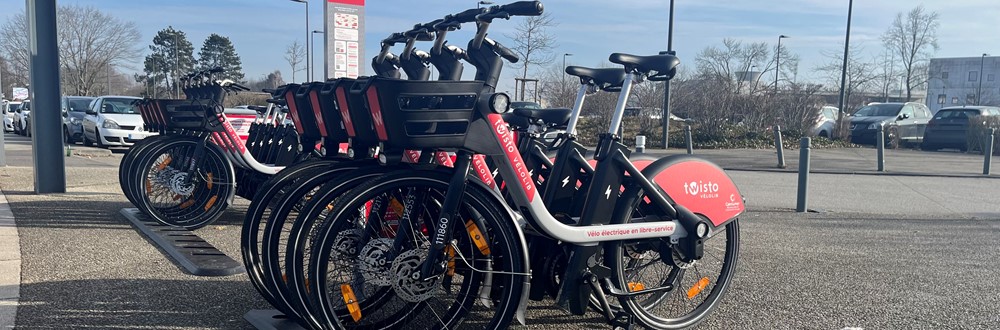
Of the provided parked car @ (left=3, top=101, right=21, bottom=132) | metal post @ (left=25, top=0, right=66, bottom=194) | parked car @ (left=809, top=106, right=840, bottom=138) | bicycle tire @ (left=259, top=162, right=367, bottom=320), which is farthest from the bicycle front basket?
parked car @ (left=3, top=101, right=21, bottom=132)

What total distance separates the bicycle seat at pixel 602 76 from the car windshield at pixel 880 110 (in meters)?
21.7

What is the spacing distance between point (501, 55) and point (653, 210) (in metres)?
1.10

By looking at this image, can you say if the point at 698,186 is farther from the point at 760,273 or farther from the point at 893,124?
the point at 893,124

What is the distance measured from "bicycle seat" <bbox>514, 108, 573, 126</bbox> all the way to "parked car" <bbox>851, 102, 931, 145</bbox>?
1957cm

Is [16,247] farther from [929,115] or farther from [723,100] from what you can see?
[929,115]

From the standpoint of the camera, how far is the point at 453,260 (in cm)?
318

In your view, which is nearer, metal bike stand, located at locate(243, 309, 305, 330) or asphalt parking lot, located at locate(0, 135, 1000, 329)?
metal bike stand, located at locate(243, 309, 305, 330)

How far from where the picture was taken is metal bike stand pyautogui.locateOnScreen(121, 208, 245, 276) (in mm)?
4656

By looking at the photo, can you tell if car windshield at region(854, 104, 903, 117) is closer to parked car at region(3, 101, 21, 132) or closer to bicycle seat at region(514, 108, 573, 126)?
bicycle seat at region(514, 108, 573, 126)

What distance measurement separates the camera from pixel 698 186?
3.80m

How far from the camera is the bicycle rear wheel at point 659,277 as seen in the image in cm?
348

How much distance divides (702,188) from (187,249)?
355cm

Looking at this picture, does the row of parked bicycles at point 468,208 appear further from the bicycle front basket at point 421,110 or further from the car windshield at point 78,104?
the car windshield at point 78,104

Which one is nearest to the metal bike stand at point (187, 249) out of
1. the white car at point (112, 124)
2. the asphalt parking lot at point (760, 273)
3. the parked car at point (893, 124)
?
the asphalt parking lot at point (760, 273)
